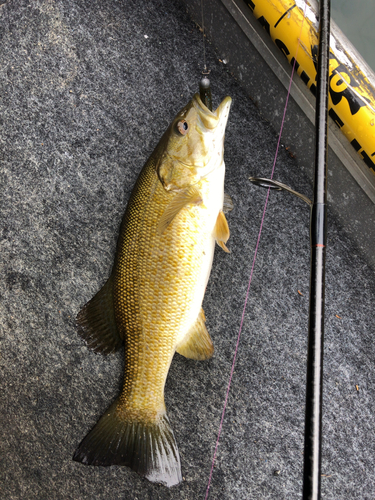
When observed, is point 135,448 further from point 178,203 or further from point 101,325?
point 178,203

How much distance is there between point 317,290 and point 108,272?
0.69 metres

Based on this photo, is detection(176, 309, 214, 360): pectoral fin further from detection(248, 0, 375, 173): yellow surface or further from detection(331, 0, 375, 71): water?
detection(331, 0, 375, 71): water

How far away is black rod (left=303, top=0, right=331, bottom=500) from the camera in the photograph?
0.69m

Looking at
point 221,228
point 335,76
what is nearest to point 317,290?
point 221,228

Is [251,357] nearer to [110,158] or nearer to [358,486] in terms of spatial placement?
[358,486]

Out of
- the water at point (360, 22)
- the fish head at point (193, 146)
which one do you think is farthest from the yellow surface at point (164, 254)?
the water at point (360, 22)

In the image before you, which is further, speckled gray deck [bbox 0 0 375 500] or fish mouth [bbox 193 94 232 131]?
speckled gray deck [bbox 0 0 375 500]

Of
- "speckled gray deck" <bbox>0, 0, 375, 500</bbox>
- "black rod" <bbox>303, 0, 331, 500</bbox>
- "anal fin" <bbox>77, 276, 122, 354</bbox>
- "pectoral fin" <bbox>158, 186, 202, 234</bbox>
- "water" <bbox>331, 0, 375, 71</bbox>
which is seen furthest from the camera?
"water" <bbox>331, 0, 375, 71</bbox>

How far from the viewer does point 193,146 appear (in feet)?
3.15

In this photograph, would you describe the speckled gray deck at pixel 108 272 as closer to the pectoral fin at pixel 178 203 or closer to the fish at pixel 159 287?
the fish at pixel 159 287

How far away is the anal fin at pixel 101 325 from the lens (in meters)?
1.06

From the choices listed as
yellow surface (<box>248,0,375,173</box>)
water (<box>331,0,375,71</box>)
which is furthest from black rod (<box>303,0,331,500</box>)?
water (<box>331,0,375,71</box>)

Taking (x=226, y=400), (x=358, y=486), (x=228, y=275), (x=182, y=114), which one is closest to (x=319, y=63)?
(x=182, y=114)

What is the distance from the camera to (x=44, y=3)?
133 cm
